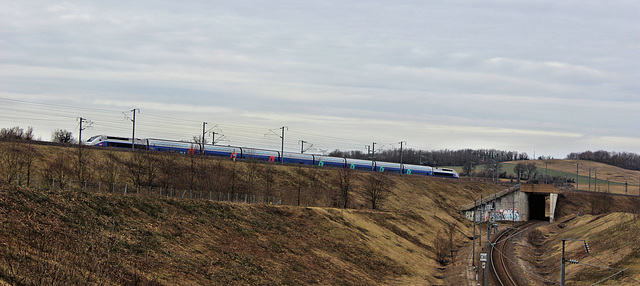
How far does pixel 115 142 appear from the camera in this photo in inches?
3762

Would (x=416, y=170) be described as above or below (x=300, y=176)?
above

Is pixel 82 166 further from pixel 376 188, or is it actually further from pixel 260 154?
pixel 376 188

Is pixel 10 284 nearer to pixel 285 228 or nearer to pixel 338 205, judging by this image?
pixel 285 228

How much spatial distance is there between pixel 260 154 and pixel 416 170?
42.4 meters

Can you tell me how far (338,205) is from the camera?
299 ft

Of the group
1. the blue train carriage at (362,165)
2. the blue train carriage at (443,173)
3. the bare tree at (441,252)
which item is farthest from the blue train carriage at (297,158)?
the bare tree at (441,252)

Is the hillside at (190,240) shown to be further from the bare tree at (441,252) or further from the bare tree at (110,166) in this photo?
the bare tree at (441,252)

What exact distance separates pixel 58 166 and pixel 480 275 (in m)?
53.8

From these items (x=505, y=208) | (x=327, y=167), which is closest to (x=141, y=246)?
(x=327, y=167)

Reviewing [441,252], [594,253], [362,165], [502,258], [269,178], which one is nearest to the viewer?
[594,253]

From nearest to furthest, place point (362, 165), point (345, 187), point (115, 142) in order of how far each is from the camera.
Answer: point (345, 187)
point (115, 142)
point (362, 165)

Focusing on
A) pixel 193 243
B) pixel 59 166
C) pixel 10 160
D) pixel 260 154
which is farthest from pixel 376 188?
pixel 10 160

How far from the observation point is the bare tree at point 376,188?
96800 mm

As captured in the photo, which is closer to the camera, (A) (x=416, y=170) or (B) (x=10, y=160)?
(B) (x=10, y=160)
